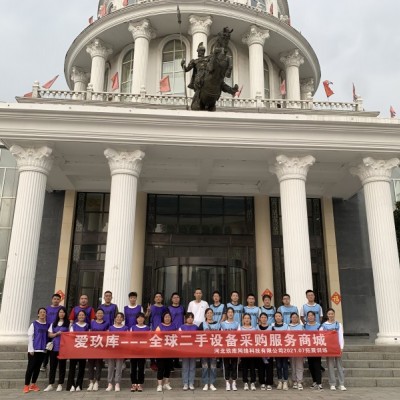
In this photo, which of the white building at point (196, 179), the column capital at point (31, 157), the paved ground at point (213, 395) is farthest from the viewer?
the column capital at point (31, 157)

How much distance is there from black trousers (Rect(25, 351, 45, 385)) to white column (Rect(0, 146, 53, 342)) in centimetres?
299

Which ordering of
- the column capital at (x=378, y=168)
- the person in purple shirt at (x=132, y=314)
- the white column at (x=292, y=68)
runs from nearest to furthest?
the person in purple shirt at (x=132, y=314) < the column capital at (x=378, y=168) < the white column at (x=292, y=68)

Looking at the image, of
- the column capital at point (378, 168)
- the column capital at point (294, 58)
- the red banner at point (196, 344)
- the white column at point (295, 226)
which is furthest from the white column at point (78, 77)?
the red banner at point (196, 344)

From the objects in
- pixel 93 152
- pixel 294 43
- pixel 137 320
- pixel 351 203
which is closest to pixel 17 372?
pixel 137 320

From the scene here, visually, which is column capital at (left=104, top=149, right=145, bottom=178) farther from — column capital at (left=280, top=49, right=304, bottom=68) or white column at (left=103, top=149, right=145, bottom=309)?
column capital at (left=280, top=49, right=304, bottom=68)

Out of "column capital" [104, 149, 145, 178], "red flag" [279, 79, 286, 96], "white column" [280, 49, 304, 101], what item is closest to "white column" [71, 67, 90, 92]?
"red flag" [279, 79, 286, 96]

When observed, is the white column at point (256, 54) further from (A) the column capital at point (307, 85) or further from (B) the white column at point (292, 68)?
(A) the column capital at point (307, 85)

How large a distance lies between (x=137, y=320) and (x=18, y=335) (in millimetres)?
4244

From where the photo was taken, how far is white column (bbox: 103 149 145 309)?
11680 mm

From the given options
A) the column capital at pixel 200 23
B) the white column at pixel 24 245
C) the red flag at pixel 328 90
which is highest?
the column capital at pixel 200 23

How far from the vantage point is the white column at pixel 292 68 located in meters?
23.4

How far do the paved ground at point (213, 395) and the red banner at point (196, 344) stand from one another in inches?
27.0

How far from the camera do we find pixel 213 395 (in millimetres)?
7797

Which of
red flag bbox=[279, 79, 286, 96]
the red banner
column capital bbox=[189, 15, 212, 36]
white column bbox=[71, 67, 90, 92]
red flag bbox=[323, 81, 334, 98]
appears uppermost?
column capital bbox=[189, 15, 212, 36]
